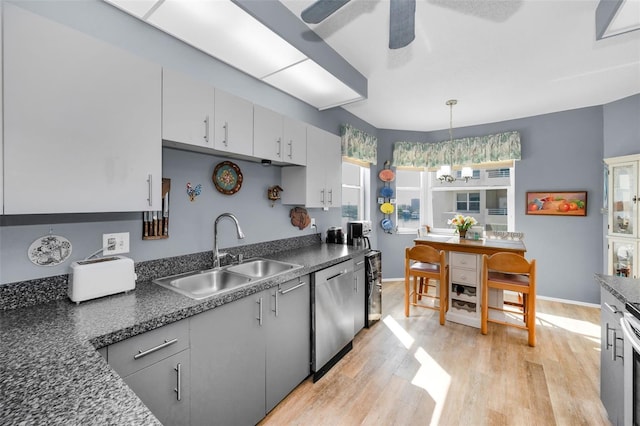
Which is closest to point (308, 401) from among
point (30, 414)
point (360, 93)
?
point (30, 414)

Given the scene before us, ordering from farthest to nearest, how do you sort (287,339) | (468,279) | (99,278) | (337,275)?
1. (468,279)
2. (337,275)
3. (287,339)
4. (99,278)

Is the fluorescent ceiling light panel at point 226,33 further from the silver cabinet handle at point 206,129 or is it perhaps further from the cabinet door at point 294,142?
the silver cabinet handle at point 206,129

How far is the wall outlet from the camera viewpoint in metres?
1.53

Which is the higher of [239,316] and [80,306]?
[80,306]

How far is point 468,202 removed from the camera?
4625mm

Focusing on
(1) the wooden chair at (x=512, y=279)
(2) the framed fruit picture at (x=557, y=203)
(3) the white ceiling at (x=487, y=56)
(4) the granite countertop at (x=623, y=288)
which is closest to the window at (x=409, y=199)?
(3) the white ceiling at (x=487, y=56)

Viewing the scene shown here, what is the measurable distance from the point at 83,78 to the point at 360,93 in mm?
2135

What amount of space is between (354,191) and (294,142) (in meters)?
2.16

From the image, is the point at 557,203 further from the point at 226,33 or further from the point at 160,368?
the point at 160,368

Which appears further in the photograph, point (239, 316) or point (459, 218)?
point (459, 218)

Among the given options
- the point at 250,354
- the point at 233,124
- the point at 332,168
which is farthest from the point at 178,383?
the point at 332,168

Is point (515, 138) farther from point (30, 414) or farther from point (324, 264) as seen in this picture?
point (30, 414)

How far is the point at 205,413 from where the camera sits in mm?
1348

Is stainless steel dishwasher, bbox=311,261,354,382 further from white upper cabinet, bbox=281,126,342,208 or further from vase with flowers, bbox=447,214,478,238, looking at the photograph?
vase with flowers, bbox=447,214,478,238
